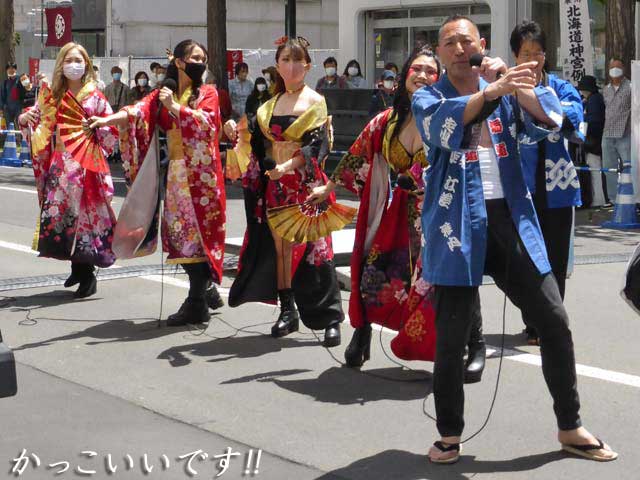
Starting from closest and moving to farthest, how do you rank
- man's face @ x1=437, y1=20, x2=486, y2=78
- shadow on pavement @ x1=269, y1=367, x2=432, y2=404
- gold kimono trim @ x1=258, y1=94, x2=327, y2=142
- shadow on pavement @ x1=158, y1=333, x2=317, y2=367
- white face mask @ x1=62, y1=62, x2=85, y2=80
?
man's face @ x1=437, y1=20, x2=486, y2=78 → shadow on pavement @ x1=269, y1=367, x2=432, y2=404 → shadow on pavement @ x1=158, y1=333, x2=317, y2=367 → gold kimono trim @ x1=258, y1=94, x2=327, y2=142 → white face mask @ x1=62, y1=62, x2=85, y2=80

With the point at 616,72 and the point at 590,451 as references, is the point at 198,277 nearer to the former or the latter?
the point at 590,451

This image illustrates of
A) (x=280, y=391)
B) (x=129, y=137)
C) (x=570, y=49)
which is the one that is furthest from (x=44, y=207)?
(x=570, y=49)

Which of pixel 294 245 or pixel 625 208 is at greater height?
pixel 294 245

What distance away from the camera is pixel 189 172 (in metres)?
7.64

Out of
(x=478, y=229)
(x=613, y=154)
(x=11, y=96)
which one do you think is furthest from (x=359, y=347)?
(x=11, y=96)

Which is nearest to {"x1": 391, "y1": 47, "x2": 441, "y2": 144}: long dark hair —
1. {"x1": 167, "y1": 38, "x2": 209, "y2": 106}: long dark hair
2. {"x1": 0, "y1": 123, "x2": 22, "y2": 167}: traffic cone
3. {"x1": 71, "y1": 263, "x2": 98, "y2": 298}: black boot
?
{"x1": 167, "y1": 38, "x2": 209, "y2": 106}: long dark hair

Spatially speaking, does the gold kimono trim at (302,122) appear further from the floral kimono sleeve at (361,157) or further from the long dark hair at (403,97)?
the long dark hair at (403,97)

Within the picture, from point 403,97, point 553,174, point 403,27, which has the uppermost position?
point 403,27

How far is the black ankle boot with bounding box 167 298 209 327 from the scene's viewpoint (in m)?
7.74

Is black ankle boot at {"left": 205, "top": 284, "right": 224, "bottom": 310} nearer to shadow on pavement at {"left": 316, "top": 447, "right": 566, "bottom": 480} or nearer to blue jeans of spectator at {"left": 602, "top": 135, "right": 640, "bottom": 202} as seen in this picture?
shadow on pavement at {"left": 316, "top": 447, "right": 566, "bottom": 480}

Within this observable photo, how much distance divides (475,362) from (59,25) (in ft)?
88.3

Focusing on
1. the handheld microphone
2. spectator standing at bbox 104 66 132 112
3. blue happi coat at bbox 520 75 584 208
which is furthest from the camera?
spectator standing at bbox 104 66 132 112

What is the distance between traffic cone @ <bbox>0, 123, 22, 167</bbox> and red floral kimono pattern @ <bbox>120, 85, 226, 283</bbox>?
15.7 meters

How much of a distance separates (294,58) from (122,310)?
230cm
